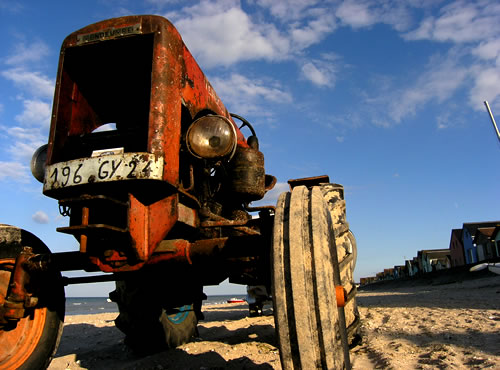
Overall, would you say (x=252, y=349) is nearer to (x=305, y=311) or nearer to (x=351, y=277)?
(x=351, y=277)

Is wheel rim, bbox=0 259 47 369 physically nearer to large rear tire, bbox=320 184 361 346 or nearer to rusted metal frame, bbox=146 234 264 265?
rusted metal frame, bbox=146 234 264 265

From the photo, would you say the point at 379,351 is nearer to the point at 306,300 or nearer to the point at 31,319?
the point at 306,300

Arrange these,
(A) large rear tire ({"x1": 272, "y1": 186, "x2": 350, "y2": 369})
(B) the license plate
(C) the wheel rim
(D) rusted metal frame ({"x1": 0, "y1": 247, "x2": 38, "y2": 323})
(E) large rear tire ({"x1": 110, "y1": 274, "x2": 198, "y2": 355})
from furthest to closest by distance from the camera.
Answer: (E) large rear tire ({"x1": 110, "y1": 274, "x2": 198, "y2": 355}) < (C) the wheel rim < (D) rusted metal frame ({"x1": 0, "y1": 247, "x2": 38, "y2": 323}) < (B) the license plate < (A) large rear tire ({"x1": 272, "y1": 186, "x2": 350, "y2": 369})

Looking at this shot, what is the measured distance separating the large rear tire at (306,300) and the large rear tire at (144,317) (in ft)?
6.64

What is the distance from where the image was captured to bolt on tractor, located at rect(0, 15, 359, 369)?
198 centimetres

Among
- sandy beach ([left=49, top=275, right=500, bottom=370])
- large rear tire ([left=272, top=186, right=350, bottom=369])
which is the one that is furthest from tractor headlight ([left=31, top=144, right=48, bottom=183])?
large rear tire ([left=272, top=186, right=350, bottom=369])

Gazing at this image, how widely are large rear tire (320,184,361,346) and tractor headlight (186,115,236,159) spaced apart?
2.95 ft

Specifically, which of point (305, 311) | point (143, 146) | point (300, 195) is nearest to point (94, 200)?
point (143, 146)

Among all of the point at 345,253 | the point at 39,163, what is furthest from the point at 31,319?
the point at 345,253

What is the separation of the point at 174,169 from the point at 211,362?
1925mm

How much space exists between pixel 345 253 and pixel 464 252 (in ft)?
157

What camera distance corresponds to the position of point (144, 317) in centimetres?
388

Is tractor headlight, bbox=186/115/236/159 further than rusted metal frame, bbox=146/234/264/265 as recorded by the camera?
Yes

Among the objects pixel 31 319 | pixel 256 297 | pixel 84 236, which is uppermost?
pixel 84 236
